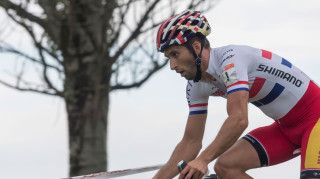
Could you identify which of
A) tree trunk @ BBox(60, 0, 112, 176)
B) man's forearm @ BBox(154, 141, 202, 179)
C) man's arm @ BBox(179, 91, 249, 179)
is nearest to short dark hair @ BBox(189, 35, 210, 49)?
man's arm @ BBox(179, 91, 249, 179)

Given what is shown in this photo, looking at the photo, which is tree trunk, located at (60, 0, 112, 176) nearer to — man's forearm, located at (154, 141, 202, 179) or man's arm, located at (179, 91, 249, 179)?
man's forearm, located at (154, 141, 202, 179)

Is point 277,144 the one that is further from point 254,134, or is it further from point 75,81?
point 75,81

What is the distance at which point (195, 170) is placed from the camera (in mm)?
4062

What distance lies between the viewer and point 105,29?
28.1 feet

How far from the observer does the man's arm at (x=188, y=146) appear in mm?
5258

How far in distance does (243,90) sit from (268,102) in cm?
79

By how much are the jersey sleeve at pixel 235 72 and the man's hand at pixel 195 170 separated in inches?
26.1

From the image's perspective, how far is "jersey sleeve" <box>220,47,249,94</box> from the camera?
14.3ft

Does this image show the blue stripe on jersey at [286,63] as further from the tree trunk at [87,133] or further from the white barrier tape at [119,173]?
the tree trunk at [87,133]

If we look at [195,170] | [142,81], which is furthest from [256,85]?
[142,81]

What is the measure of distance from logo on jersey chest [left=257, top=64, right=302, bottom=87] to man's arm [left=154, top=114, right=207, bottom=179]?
780mm

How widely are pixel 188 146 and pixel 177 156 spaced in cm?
15

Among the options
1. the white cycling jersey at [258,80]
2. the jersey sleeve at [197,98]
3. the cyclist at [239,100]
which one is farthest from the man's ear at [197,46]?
the jersey sleeve at [197,98]

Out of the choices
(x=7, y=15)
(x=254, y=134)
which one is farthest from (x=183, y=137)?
(x=7, y=15)
